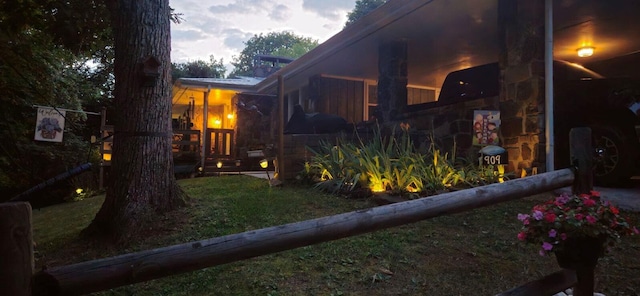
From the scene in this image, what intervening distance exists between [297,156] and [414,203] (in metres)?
5.11

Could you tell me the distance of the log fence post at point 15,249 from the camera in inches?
38.7

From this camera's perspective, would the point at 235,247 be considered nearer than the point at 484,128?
Yes

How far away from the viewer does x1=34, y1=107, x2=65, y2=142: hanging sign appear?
7.17 metres

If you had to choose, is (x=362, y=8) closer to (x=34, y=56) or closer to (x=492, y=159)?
(x=492, y=159)

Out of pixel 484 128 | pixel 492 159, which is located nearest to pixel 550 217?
pixel 492 159

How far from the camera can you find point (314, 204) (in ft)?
14.9

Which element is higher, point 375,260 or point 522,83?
point 522,83

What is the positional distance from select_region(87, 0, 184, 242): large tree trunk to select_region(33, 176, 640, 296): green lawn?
0.30m

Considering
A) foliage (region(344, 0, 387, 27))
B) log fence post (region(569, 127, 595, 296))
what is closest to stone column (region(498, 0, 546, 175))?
log fence post (region(569, 127, 595, 296))

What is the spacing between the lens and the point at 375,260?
2863 mm

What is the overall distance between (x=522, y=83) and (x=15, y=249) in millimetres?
5295

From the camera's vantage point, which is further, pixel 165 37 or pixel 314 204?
pixel 314 204

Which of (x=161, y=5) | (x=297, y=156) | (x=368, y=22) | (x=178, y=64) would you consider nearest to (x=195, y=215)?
(x=161, y=5)

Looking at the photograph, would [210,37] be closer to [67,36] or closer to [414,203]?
[67,36]
